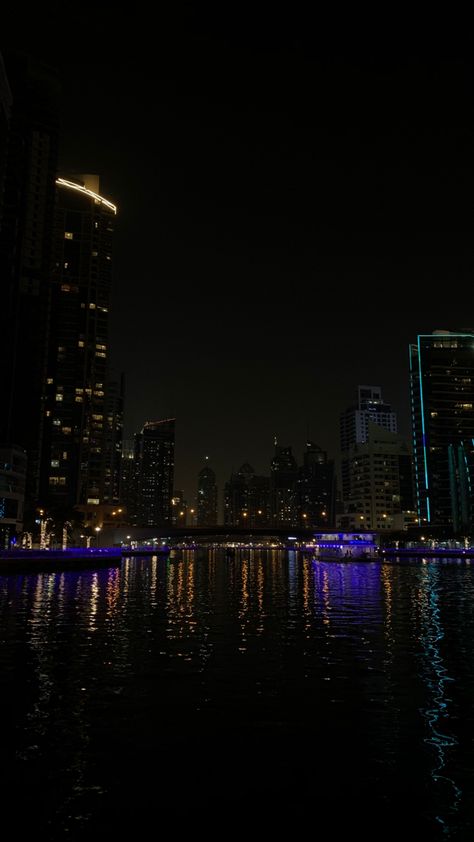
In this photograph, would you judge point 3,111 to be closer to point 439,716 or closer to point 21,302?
point 21,302

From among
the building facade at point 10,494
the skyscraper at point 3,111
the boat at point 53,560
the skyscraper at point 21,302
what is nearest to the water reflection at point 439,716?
the boat at point 53,560

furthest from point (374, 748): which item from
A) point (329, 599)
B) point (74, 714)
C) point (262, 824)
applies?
point (329, 599)

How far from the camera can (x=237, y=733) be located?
58.6ft

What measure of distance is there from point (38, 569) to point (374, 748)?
9441cm

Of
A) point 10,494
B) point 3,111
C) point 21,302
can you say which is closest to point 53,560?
point 10,494

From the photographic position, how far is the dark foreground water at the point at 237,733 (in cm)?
1257

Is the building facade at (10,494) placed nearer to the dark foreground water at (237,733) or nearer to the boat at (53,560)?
the boat at (53,560)

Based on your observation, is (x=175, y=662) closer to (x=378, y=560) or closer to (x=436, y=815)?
(x=436, y=815)

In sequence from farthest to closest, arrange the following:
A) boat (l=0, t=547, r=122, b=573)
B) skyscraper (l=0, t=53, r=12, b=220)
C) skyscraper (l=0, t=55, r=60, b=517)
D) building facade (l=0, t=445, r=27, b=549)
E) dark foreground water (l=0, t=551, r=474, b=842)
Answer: skyscraper (l=0, t=55, r=60, b=517) < skyscraper (l=0, t=53, r=12, b=220) < building facade (l=0, t=445, r=27, b=549) < boat (l=0, t=547, r=122, b=573) < dark foreground water (l=0, t=551, r=474, b=842)

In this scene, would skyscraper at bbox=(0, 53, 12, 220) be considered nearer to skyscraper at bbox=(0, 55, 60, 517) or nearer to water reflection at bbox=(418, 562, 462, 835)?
skyscraper at bbox=(0, 55, 60, 517)

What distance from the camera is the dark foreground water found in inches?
495

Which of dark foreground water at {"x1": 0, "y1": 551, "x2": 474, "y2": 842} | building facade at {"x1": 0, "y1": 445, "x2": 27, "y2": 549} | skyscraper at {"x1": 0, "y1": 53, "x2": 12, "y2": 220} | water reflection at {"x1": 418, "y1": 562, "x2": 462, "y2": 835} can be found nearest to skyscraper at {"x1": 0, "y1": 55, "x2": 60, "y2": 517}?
skyscraper at {"x1": 0, "y1": 53, "x2": 12, "y2": 220}

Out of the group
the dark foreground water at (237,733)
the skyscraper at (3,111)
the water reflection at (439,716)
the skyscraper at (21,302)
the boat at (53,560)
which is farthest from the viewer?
the skyscraper at (21,302)

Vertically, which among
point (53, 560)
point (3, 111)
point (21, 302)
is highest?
point (3, 111)
